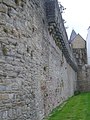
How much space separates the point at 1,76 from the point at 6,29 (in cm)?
98

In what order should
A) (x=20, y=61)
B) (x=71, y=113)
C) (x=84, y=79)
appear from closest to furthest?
(x=20, y=61) → (x=71, y=113) → (x=84, y=79)

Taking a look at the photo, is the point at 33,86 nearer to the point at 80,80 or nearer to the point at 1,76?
the point at 1,76

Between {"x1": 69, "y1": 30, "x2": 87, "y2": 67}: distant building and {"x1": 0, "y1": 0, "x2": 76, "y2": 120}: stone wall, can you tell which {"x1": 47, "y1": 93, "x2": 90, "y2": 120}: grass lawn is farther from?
{"x1": 69, "y1": 30, "x2": 87, "y2": 67}: distant building

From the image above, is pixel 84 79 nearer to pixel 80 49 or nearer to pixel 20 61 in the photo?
pixel 80 49

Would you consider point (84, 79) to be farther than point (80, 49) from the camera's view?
No

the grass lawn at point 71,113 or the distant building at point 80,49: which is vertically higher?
the distant building at point 80,49

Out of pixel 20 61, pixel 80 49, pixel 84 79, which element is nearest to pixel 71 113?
pixel 20 61

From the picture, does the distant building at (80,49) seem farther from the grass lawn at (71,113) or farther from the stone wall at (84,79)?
the grass lawn at (71,113)

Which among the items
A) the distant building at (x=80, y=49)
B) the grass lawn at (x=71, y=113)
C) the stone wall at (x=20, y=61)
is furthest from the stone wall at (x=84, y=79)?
the stone wall at (x=20, y=61)

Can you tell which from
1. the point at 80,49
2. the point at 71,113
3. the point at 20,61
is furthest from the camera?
the point at 80,49

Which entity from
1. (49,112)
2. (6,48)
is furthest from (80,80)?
(6,48)

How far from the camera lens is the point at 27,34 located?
724 cm

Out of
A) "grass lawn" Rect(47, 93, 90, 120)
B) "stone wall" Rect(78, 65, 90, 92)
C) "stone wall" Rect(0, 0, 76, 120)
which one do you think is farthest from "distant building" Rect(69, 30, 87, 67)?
"stone wall" Rect(0, 0, 76, 120)

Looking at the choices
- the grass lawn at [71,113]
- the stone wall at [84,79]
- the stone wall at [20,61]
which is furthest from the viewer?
the stone wall at [84,79]
